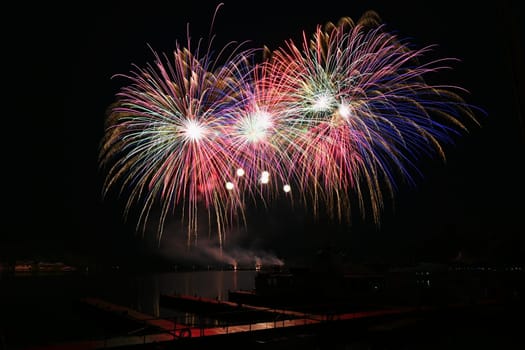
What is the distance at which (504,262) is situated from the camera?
12788 cm

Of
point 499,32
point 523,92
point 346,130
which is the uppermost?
point 346,130

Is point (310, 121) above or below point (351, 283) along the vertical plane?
above

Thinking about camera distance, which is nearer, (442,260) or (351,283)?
(351,283)

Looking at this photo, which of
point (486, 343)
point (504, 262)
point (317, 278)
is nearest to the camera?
point (486, 343)

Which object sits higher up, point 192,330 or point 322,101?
point 322,101

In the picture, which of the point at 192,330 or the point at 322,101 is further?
the point at 322,101

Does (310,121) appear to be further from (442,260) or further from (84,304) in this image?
(442,260)

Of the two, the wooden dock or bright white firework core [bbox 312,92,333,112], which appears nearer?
the wooden dock

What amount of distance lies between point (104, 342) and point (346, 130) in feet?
60.4

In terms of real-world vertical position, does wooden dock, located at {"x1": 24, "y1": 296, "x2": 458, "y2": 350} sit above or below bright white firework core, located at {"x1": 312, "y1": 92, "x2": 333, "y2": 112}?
below

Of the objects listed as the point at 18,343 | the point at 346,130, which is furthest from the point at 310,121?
the point at 18,343

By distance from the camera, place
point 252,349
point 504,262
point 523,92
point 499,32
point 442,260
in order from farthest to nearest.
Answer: point 442,260, point 504,262, point 252,349, point 499,32, point 523,92

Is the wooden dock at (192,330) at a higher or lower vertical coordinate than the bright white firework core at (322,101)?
lower

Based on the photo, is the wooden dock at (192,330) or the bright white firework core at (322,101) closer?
the wooden dock at (192,330)
